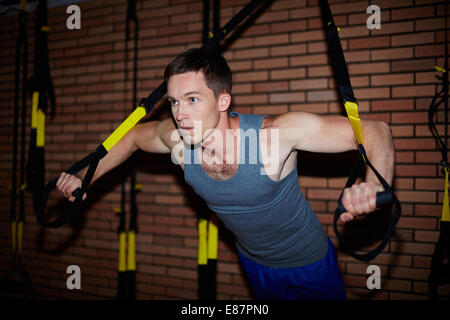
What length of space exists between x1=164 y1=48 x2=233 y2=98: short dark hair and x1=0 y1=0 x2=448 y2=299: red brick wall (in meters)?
0.66

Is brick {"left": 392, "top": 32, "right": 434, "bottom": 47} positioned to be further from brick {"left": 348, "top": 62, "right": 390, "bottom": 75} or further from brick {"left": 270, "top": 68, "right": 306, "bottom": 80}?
brick {"left": 270, "top": 68, "right": 306, "bottom": 80}

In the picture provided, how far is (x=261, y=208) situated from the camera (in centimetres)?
134

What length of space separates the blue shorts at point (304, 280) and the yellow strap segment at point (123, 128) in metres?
1.03

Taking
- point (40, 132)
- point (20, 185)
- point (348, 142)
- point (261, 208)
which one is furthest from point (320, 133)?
point (20, 185)

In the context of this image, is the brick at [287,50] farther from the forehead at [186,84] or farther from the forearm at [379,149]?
the forearm at [379,149]

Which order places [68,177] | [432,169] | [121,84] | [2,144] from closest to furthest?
[68,177]
[432,169]
[121,84]
[2,144]

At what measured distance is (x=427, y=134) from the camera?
1.71m

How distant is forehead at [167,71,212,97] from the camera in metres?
1.27

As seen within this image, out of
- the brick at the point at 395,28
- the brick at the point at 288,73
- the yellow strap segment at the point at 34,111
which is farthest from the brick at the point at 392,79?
the yellow strap segment at the point at 34,111

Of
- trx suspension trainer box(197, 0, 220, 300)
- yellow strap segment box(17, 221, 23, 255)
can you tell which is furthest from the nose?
yellow strap segment box(17, 221, 23, 255)

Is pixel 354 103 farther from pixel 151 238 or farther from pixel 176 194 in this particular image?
pixel 151 238

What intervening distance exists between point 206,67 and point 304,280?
3.99 ft

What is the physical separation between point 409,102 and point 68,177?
1987mm
